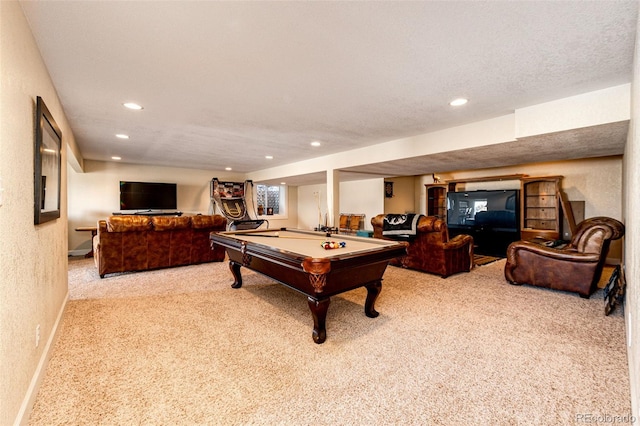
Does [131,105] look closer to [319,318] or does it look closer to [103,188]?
[319,318]

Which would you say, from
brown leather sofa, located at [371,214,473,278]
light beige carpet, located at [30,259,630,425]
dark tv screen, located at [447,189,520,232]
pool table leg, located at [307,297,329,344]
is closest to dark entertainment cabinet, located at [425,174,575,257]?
dark tv screen, located at [447,189,520,232]

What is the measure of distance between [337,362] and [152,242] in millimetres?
3997

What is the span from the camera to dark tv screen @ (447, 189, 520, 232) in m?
6.26

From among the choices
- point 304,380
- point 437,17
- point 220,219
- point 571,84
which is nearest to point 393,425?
point 304,380

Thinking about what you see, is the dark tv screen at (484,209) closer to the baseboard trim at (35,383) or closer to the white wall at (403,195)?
the white wall at (403,195)

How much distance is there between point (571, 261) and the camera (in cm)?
349

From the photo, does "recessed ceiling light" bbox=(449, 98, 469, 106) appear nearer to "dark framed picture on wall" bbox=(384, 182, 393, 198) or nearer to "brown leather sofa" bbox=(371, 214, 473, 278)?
"brown leather sofa" bbox=(371, 214, 473, 278)

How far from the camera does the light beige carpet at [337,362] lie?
1.59 m

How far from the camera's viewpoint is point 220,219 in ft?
17.6

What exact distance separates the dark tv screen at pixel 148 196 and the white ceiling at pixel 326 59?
363 cm

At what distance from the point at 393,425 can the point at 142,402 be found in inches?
57.0

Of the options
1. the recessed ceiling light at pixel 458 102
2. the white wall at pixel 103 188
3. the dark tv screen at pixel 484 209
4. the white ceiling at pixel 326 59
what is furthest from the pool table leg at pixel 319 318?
the white wall at pixel 103 188

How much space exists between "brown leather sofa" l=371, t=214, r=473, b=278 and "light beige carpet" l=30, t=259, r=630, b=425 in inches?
36.5

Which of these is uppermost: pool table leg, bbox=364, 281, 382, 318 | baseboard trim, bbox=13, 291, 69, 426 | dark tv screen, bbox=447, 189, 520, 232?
dark tv screen, bbox=447, 189, 520, 232
